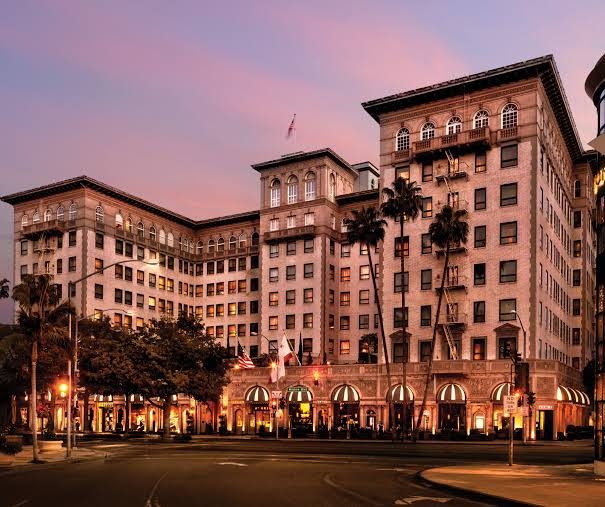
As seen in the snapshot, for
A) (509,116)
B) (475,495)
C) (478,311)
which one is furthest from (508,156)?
(475,495)

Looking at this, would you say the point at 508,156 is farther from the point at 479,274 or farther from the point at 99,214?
the point at 99,214

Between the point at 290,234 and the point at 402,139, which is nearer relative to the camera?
the point at 402,139

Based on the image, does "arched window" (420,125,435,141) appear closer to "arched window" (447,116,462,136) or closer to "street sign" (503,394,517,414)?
"arched window" (447,116,462,136)

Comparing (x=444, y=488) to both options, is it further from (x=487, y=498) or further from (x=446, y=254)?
(x=446, y=254)

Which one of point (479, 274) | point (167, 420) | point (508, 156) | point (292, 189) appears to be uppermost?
point (292, 189)

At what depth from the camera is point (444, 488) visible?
77.9 ft

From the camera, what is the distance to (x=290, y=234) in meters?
96.8

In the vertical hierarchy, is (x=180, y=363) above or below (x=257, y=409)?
above

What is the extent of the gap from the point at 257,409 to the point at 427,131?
34791mm

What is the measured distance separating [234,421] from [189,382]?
16482 mm

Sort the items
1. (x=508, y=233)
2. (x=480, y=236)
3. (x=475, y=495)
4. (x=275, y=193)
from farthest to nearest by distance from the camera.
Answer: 1. (x=275, y=193)
2. (x=480, y=236)
3. (x=508, y=233)
4. (x=475, y=495)

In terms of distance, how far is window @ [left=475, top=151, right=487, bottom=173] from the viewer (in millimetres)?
75375

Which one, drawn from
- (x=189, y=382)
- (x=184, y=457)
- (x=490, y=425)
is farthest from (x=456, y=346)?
(x=184, y=457)

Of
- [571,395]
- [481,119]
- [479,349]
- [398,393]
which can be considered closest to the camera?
[571,395]
